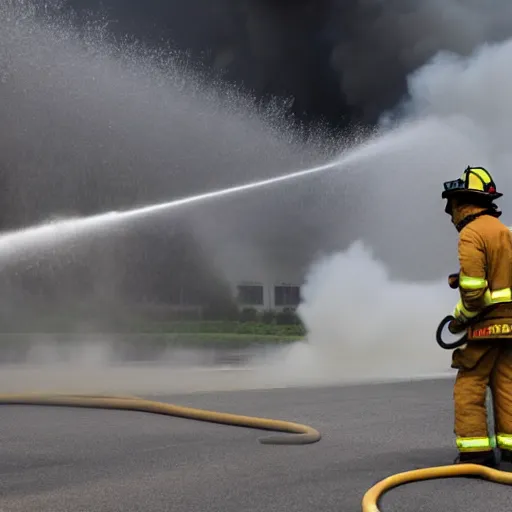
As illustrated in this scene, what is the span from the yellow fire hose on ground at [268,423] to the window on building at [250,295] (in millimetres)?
11952

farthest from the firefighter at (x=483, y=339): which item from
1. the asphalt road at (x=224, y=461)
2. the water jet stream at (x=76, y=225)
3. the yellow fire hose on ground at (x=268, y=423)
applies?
the water jet stream at (x=76, y=225)

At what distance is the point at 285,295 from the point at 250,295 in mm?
942

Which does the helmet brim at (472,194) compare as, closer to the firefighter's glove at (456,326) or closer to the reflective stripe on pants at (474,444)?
the firefighter's glove at (456,326)

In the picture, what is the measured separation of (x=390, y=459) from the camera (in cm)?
526

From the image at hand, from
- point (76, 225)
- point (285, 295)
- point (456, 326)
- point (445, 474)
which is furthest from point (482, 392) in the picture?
point (285, 295)

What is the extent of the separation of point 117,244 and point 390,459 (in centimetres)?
1778

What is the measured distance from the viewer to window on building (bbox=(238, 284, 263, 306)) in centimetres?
1972

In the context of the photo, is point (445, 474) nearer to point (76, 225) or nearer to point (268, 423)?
point (268, 423)

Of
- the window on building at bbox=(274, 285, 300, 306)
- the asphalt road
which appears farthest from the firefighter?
the window on building at bbox=(274, 285, 300, 306)

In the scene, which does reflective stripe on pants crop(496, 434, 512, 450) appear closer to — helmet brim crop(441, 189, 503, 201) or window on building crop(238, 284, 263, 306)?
helmet brim crop(441, 189, 503, 201)

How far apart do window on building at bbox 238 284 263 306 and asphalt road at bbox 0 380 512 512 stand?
11767 millimetres

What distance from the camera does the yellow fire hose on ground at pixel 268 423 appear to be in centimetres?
444

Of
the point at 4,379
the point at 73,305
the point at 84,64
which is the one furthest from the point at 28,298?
the point at 4,379

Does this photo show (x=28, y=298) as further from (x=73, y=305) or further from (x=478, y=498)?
(x=478, y=498)
